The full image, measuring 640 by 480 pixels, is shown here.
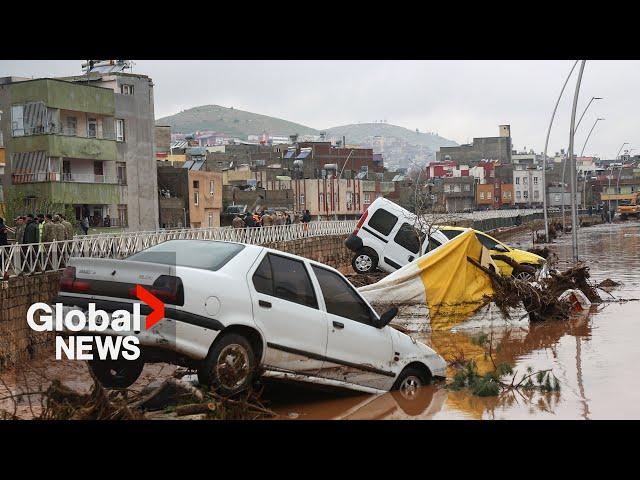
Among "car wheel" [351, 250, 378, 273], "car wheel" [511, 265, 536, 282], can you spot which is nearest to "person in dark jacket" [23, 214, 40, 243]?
"car wheel" [351, 250, 378, 273]

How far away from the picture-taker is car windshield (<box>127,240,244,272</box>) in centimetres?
933

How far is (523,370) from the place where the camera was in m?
12.9

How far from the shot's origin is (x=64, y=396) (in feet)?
28.4

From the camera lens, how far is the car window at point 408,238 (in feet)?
89.6

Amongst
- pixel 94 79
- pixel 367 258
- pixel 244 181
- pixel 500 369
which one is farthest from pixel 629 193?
pixel 500 369

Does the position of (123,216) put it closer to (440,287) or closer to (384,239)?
(384,239)

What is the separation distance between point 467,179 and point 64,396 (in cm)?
14958

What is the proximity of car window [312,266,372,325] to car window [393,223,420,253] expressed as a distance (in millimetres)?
16750

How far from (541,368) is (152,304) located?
19.8 feet

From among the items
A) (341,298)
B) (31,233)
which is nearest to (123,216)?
(31,233)

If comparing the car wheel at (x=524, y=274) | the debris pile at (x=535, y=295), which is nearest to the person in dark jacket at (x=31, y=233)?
the debris pile at (x=535, y=295)

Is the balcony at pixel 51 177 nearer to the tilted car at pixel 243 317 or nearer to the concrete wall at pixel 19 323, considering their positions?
the concrete wall at pixel 19 323

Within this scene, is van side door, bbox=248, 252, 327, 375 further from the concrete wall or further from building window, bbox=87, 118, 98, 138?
building window, bbox=87, 118, 98, 138

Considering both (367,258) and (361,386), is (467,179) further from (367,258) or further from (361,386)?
(361,386)
